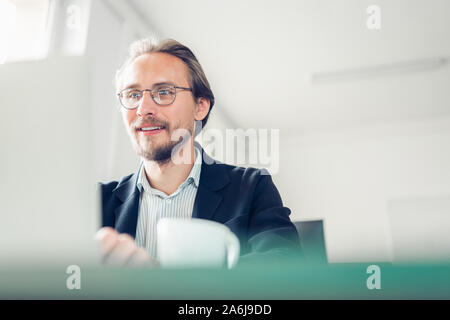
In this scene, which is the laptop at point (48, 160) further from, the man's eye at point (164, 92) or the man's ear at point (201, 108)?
the man's ear at point (201, 108)

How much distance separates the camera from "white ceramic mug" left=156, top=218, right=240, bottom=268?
1.11ft

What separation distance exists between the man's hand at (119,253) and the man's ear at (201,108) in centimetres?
54

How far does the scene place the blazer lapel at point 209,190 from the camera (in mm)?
676

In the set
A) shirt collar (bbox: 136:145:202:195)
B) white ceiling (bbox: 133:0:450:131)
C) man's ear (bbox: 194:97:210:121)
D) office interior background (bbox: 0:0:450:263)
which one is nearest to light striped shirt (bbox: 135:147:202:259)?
shirt collar (bbox: 136:145:202:195)

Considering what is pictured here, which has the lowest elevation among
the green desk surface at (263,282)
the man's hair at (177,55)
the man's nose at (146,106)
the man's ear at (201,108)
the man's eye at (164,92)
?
the green desk surface at (263,282)

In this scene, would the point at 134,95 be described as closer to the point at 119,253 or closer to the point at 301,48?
the point at 119,253

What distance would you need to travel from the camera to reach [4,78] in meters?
0.31

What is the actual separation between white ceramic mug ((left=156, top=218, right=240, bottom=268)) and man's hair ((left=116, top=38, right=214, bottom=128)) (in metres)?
0.56

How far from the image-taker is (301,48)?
1.90 meters

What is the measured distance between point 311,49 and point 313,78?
24 centimetres

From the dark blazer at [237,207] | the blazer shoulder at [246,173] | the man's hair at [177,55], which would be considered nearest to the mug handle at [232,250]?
the dark blazer at [237,207]

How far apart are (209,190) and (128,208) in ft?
0.53

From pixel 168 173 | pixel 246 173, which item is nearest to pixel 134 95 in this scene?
pixel 168 173

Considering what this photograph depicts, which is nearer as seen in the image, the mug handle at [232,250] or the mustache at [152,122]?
the mug handle at [232,250]
